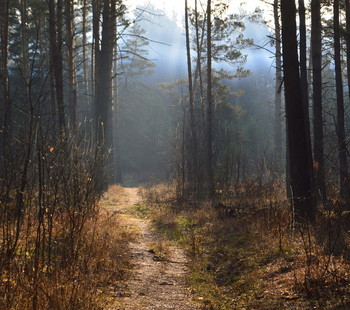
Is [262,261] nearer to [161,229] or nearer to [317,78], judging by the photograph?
[161,229]

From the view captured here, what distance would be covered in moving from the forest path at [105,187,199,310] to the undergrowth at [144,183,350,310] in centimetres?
20

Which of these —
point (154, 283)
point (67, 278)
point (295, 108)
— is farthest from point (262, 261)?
point (295, 108)

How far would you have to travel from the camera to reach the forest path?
475 cm

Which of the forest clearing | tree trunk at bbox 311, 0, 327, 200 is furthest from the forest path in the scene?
tree trunk at bbox 311, 0, 327, 200

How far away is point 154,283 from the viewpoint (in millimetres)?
5680

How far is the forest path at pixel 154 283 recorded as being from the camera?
4.75m

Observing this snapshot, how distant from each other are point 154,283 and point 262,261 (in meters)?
1.60

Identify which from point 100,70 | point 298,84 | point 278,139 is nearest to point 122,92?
point 278,139

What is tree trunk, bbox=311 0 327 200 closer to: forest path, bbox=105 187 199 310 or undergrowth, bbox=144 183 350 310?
undergrowth, bbox=144 183 350 310

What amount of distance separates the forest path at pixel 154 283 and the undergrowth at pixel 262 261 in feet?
0.65

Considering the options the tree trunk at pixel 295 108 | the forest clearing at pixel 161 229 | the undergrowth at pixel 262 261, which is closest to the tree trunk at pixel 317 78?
the forest clearing at pixel 161 229

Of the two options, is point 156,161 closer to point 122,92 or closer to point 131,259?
point 122,92

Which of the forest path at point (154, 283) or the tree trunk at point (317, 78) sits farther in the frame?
the tree trunk at point (317, 78)

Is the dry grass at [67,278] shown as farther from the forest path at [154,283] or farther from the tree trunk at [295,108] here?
the tree trunk at [295,108]
